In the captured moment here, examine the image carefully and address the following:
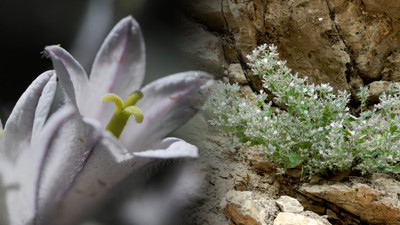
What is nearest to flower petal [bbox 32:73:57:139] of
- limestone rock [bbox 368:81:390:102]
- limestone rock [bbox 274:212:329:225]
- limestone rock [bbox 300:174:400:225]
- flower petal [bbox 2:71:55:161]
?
flower petal [bbox 2:71:55:161]

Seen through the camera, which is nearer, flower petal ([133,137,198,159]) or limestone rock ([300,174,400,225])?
flower petal ([133,137,198,159])

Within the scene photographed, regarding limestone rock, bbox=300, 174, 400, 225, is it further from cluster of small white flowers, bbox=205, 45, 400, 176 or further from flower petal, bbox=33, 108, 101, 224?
flower petal, bbox=33, 108, 101, 224

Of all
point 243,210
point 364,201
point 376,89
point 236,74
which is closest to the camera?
point 243,210

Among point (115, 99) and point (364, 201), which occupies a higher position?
point (115, 99)

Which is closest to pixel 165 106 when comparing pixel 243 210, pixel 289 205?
pixel 243 210

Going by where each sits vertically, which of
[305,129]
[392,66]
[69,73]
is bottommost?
[305,129]

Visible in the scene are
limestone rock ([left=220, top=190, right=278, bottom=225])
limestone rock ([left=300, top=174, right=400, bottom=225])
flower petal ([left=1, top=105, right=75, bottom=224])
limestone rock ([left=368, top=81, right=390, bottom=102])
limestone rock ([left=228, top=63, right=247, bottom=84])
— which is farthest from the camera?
limestone rock ([left=368, top=81, right=390, bottom=102])

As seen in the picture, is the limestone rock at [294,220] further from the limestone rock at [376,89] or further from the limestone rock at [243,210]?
the limestone rock at [376,89]

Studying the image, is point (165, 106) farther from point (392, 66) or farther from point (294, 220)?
point (392, 66)
